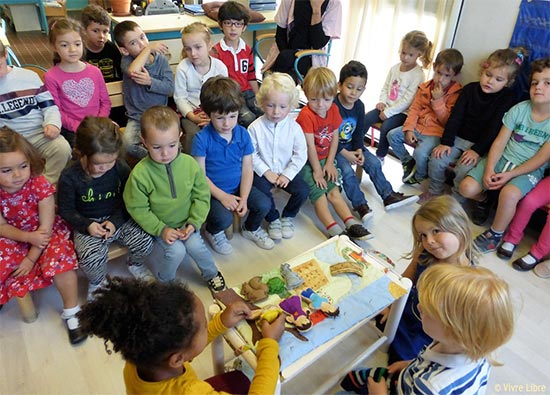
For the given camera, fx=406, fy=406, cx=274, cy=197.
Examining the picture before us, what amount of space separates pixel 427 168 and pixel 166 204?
1.75 metres

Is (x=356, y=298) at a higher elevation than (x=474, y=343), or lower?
lower

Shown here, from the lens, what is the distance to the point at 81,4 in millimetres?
5062

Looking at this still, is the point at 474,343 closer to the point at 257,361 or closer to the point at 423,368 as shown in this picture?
the point at 423,368

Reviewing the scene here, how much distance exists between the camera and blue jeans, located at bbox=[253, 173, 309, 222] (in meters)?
2.24

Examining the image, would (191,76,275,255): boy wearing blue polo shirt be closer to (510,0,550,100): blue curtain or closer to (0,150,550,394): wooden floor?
(0,150,550,394): wooden floor

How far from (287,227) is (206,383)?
137cm

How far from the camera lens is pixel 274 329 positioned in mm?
1217

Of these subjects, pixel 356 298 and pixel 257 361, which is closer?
pixel 257 361

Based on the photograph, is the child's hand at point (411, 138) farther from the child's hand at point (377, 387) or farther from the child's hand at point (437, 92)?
the child's hand at point (377, 387)

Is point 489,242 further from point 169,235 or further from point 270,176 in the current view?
point 169,235

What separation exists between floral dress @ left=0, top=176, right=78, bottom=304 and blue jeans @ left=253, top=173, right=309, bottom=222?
99 centimetres

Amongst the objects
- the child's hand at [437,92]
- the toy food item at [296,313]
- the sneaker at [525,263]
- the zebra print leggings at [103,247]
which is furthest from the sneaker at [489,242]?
the zebra print leggings at [103,247]

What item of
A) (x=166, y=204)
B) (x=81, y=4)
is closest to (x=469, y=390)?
(x=166, y=204)

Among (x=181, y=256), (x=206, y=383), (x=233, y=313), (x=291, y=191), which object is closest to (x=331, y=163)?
(x=291, y=191)
